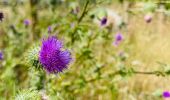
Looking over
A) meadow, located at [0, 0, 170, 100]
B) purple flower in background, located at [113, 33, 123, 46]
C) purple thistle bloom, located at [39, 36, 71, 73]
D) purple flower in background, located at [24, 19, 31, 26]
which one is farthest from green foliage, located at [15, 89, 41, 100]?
purple flower in background, located at [113, 33, 123, 46]

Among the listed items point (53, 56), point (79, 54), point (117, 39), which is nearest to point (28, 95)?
point (53, 56)

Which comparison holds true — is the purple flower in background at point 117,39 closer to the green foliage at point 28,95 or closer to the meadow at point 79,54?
the meadow at point 79,54

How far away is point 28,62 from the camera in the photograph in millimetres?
2168

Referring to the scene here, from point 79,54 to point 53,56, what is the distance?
1.70 metres

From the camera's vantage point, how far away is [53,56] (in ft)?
6.70

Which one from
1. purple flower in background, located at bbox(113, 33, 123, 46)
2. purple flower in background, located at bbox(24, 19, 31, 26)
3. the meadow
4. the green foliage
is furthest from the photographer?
purple flower in background, located at bbox(113, 33, 123, 46)

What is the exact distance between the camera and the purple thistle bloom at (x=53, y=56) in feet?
6.63

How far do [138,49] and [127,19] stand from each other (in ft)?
3.90

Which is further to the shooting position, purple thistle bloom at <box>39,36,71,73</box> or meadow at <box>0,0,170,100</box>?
meadow at <box>0,0,170,100</box>

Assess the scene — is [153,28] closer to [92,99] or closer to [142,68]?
[142,68]

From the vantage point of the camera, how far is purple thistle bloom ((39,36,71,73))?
2.02 meters

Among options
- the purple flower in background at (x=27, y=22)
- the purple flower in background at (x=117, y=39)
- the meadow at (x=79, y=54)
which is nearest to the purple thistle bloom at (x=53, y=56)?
the meadow at (x=79, y=54)

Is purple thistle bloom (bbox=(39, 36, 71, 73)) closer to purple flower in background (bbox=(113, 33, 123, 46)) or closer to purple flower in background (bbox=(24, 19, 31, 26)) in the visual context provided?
purple flower in background (bbox=(24, 19, 31, 26))

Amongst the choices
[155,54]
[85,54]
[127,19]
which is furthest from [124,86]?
[127,19]
